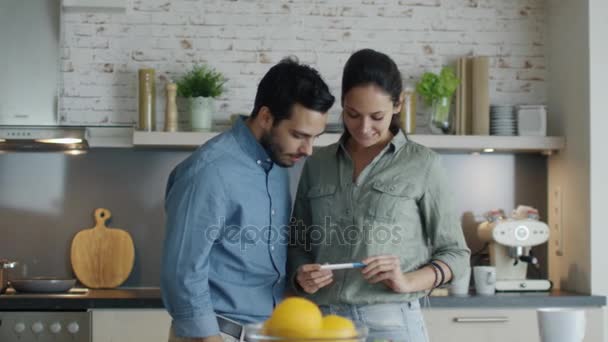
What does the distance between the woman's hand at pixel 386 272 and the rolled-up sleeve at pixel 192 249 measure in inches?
16.8

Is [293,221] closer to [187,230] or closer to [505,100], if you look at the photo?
[187,230]

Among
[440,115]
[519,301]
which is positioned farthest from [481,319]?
[440,115]

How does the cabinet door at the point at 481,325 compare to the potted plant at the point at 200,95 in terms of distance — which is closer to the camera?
the cabinet door at the point at 481,325

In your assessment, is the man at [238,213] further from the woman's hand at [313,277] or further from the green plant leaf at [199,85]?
the green plant leaf at [199,85]

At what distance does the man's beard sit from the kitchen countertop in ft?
5.87

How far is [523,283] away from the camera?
4.57 m

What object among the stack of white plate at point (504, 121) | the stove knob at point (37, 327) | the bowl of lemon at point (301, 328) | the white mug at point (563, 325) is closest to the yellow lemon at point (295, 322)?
the bowl of lemon at point (301, 328)

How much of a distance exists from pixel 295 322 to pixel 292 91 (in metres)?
1.14

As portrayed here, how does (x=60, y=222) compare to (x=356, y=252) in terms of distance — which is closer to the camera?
(x=356, y=252)

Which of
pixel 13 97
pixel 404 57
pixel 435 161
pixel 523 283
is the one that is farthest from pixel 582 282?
pixel 13 97

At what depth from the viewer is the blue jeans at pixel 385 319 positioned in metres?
2.51

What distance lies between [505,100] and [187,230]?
304cm

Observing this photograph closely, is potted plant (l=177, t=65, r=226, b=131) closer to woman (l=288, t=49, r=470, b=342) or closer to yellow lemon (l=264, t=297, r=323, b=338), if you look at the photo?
woman (l=288, t=49, r=470, b=342)

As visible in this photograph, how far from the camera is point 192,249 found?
2387mm
